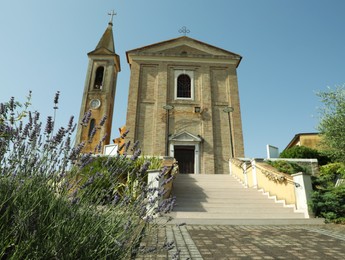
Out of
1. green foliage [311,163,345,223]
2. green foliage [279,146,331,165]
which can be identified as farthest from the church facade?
green foliage [311,163,345,223]

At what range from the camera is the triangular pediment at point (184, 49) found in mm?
18625

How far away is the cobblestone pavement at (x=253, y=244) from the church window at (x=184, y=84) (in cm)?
1338

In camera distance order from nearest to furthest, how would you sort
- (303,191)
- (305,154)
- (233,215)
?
(233,215), (303,191), (305,154)

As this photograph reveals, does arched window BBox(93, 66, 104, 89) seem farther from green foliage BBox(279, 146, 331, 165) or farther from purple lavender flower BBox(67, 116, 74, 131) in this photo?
purple lavender flower BBox(67, 116, 74, 131)

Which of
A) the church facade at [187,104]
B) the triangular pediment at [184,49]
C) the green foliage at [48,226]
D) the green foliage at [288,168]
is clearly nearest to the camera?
the green foliage at [48,226]

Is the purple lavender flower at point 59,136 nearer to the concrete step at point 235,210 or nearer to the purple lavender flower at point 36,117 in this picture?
the purple lavender flower at point 36,117

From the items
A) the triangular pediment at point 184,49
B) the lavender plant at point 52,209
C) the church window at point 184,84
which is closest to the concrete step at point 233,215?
the lavender plant at point 52,209

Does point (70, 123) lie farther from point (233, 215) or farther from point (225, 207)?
point (225, 207)

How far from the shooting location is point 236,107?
17141mm

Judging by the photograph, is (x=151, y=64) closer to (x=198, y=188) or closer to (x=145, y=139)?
(x=145, y=139)

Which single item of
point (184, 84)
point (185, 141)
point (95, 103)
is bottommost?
point (185, 141)

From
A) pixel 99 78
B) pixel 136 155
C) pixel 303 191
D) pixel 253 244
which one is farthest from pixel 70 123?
pixel 99 78

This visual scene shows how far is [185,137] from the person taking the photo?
1576 cm

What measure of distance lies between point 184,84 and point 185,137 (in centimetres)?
491
